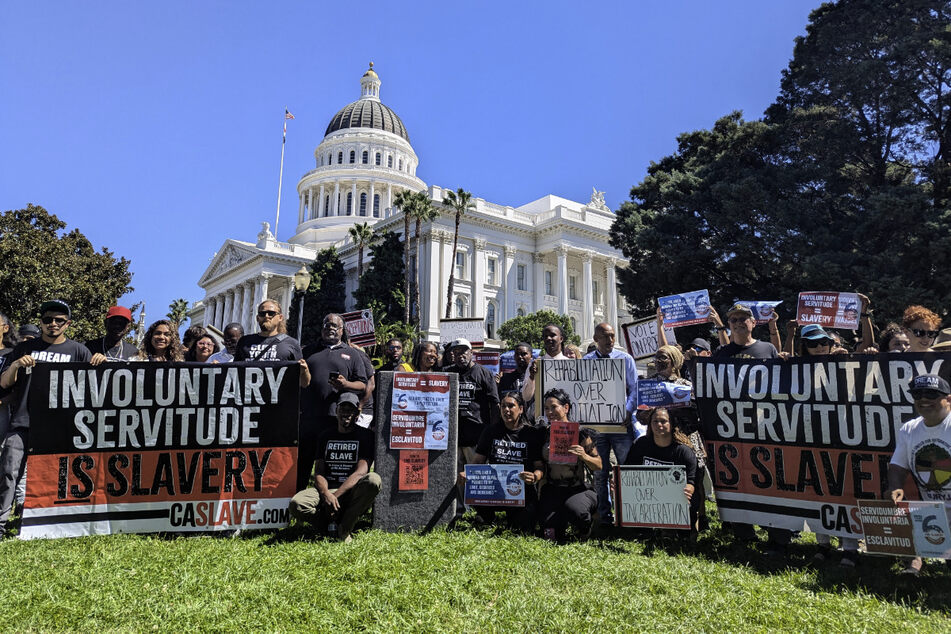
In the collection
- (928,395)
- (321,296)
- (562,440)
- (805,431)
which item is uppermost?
(321,296)

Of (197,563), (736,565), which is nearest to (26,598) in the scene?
(197,563)

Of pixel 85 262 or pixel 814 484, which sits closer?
pixel 814 484

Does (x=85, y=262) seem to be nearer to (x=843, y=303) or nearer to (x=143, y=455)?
(x=143, y=455)

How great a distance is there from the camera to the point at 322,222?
86.9 meters

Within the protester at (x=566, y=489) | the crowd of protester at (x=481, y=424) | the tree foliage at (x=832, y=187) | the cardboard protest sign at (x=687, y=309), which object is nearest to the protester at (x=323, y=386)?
the crowd of protester at (x=481, y=424)

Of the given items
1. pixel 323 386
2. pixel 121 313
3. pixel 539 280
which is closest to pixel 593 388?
pixel 323 386

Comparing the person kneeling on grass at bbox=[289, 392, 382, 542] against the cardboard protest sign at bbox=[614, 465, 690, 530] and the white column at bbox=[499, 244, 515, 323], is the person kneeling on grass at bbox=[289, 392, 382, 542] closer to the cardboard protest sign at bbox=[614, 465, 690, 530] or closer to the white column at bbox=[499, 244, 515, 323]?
the cardboard protest sign at bbox=[614, 465, 690, 530]

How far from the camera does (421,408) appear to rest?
6445 millimetres

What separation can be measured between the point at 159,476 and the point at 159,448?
0.26m

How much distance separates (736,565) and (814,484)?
1.05 m

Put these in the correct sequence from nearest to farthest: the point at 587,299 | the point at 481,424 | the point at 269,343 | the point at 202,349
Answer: the point at 269,343 < the point at 481,424 < the point at 202,349 < the point at 587,299

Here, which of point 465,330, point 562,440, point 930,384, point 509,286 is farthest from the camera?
point 509,286

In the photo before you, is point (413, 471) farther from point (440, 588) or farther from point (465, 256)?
point (465, 256)

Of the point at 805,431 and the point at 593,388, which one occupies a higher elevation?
the point at 593,388
